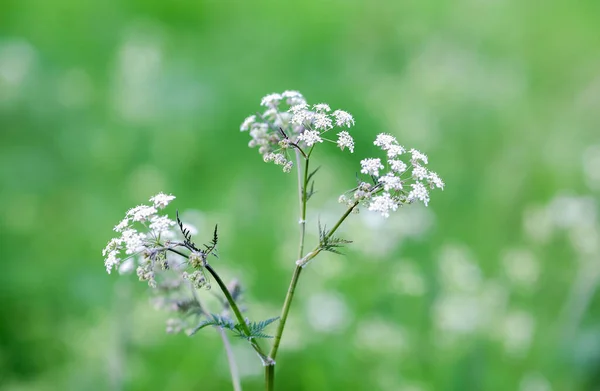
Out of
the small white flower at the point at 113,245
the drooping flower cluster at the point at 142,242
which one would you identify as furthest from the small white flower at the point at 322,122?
the small white flower at the point at 113,245

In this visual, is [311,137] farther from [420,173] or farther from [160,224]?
[160,224]

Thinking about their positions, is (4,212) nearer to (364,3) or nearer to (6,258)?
(6,258)

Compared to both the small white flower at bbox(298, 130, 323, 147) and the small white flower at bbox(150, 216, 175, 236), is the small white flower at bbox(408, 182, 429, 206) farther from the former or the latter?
the small white flower at bbox(150, 216, 175, 236)

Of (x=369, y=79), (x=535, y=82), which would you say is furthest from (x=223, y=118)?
(x=535, y=82)

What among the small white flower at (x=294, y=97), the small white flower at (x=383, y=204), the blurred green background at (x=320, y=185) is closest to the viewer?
the small white flower at (x=383, y=204)

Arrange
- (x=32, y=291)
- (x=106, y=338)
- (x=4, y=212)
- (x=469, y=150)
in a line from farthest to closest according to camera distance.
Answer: (x=469, y=150), (x=4, y=212), (x=32, y=291), (x=106, y=338)

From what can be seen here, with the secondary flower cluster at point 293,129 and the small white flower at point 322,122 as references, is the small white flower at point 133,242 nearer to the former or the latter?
the secondary flower cluster at point 293,129
